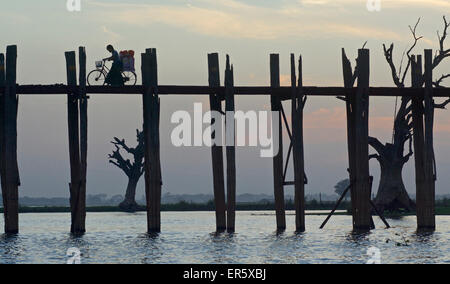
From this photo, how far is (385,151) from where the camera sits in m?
55.9

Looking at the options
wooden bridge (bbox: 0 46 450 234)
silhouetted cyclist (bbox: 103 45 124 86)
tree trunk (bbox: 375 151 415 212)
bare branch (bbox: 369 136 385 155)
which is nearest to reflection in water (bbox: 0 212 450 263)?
wooden bridge (bbox: 0 46 450 234)

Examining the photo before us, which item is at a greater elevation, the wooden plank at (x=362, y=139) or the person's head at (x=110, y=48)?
the person's head at (x=110, y=48)

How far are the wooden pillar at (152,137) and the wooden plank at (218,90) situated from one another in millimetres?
364

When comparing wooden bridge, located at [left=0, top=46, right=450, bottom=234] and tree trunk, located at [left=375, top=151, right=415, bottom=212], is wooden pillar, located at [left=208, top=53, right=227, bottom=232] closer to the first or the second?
wooden bridge, located at [left=0, top=46, right=450, bottom=234]

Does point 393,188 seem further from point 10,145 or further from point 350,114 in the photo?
point 10,145

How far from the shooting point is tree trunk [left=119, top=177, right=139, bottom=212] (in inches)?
3004

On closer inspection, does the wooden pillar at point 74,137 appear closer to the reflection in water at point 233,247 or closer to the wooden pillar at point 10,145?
the reflection in water at point 233,247

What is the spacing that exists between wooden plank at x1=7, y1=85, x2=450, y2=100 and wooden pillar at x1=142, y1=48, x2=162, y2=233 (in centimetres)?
36

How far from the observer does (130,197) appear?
78250 millimetres

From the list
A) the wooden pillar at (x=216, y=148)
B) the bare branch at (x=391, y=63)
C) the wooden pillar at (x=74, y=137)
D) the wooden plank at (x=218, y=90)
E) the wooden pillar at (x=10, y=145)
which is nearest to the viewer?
the wooden pillar at (x=10, y=145)

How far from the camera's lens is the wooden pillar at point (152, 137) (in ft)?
110

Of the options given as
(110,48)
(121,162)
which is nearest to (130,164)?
(121,162)

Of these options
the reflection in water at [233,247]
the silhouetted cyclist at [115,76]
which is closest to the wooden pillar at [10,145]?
the reflection in water at [233,247]
